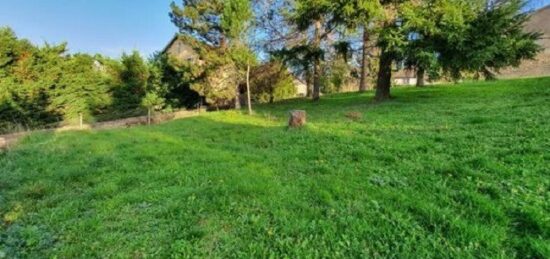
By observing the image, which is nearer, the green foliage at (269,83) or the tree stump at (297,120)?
the tree stump at (297,120)

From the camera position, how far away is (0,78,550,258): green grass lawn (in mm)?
2594

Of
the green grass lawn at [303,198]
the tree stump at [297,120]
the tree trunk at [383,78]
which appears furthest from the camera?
the tree trunk at [383,78]

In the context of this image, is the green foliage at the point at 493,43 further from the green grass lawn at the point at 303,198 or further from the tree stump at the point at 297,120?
the tree stump at the point at 297,120

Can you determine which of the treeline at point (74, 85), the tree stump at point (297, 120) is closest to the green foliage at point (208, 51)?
the treeline at point (74, 85)

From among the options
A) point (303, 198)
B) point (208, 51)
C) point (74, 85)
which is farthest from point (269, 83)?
point (303, 198)

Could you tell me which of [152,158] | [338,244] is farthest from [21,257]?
[152,158]

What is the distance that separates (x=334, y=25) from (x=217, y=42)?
6.88m

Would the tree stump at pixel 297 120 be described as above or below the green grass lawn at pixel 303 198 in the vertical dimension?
above

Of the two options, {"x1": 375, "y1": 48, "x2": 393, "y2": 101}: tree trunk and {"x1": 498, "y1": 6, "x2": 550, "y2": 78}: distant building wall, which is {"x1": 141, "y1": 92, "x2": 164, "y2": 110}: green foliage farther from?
{"x1": 498, "y1": 6, "x2": 550, "y2": 78}: distant building wall

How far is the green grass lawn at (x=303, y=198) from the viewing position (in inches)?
102

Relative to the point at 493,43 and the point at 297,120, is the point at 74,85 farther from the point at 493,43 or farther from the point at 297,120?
the point at 493,43

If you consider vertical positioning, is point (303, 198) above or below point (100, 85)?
below

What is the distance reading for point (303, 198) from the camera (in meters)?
3.46

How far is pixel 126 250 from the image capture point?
2.73 meters
